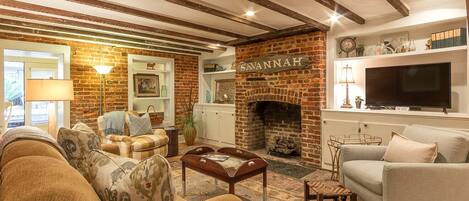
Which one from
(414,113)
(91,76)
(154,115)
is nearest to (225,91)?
(154,115)

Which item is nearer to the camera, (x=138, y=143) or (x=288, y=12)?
(x=288, y=12)

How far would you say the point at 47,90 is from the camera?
288 centimetres

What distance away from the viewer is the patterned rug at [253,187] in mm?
2925

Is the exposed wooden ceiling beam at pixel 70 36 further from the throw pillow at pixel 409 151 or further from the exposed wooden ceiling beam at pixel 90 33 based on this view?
the throw pillow at pixel 409 151

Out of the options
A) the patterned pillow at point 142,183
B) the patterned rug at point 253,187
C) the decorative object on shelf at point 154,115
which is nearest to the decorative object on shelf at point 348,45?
the patterned rug at point 253,187

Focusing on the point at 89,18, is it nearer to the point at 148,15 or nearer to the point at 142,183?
the point at 148,15

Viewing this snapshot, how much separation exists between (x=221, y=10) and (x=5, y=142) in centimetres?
237

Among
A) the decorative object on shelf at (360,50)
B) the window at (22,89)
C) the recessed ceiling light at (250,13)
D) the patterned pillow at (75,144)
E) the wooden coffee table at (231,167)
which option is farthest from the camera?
the window at (22,89)

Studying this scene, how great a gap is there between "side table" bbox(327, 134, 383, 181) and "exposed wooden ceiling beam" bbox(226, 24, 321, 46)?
62.5 inches

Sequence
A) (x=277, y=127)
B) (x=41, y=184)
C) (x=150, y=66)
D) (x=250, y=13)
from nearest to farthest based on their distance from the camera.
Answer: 1. (x=41, y=184)
2. (x=250, y=13)
3. (x=277, y=127)
4. (x=150, y=66)

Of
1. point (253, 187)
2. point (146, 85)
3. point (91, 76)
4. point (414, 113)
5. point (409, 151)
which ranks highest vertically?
point (91, 76)

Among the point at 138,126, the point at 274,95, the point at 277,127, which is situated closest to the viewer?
the point at 138,126

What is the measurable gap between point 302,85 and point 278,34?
87cm

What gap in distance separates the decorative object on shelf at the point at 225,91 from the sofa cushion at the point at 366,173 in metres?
3.42
